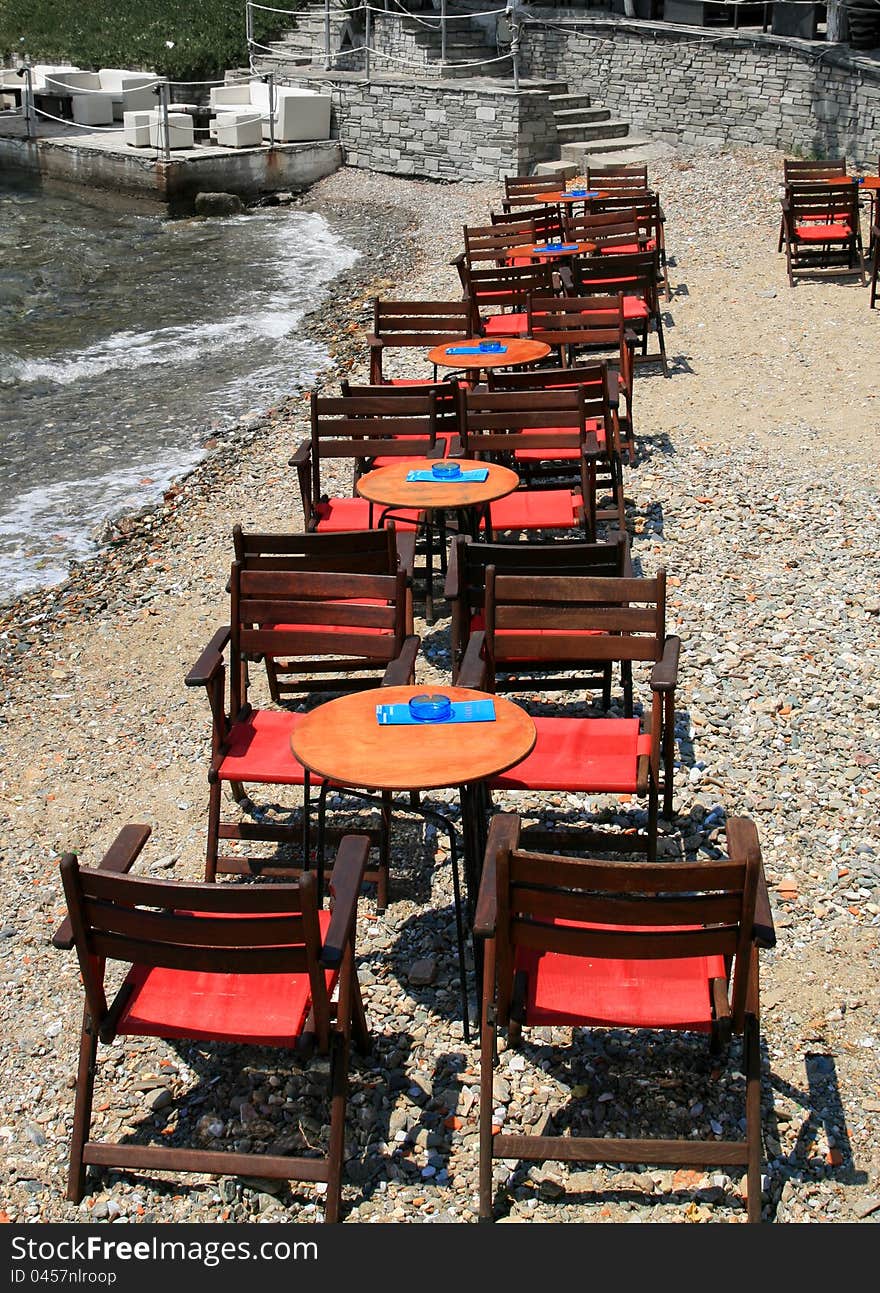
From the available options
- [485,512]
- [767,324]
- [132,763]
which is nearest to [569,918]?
[132,763]

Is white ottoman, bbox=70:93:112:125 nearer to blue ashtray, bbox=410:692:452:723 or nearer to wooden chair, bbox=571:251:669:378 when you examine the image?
wooden chair, bbox=571:251:669:378

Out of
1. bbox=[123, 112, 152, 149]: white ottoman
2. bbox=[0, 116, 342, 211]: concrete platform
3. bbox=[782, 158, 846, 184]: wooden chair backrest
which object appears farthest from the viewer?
bbox=[123, 112, 152, 149]: white ottoman

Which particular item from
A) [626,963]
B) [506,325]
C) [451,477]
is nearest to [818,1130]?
[626,963]

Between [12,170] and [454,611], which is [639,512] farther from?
[12,170]

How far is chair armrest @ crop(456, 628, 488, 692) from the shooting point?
455cm

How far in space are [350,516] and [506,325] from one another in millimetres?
4130

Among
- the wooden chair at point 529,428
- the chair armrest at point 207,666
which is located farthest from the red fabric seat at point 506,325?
the chair armrest at point 207,666

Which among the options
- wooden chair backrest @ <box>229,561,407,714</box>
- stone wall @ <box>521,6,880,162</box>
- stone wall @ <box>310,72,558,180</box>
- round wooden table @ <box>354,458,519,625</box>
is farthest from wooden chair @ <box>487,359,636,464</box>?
stone wall @ <box>310,72,558,180</box>

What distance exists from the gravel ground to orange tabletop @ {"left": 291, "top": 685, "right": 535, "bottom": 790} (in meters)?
0.80

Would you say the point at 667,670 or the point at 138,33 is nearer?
the point at 667,670

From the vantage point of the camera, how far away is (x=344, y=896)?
350cm

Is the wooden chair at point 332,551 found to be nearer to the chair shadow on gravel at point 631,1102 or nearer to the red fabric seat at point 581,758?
the red fabric seat at point 581,758

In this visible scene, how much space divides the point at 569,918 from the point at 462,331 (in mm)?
6654

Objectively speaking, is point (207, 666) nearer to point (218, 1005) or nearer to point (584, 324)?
point (218, 1005)
